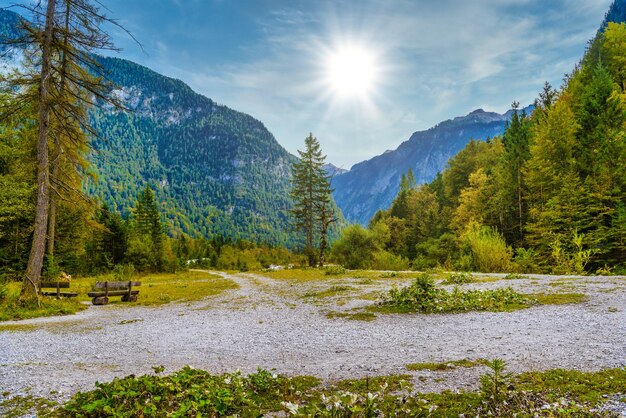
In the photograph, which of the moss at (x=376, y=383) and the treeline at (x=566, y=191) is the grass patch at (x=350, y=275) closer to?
the treeline at (x=566, y=191)

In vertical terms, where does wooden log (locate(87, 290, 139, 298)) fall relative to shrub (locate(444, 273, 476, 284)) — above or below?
below

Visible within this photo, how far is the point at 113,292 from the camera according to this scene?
1638 centimetres

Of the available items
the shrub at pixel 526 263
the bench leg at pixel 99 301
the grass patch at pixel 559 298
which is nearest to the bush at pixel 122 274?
the bench leg at pixel 99 301

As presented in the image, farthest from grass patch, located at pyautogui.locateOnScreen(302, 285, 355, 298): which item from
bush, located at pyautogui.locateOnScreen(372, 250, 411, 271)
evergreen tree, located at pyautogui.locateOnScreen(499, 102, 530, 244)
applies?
evergreen tree, located at pyautogui.locateOnScreen(499, 102, 530, 244)

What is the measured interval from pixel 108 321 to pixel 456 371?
11.5 metres

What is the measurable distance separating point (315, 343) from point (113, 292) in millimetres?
13471

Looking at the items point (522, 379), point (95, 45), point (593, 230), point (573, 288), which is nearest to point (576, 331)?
point (522, 379)

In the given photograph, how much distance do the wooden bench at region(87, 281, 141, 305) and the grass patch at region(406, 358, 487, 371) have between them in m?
15.6

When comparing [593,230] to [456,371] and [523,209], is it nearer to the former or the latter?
[523,209]

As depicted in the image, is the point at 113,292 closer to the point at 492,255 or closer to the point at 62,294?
the point at 62,294

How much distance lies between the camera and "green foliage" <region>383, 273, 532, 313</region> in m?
10.3

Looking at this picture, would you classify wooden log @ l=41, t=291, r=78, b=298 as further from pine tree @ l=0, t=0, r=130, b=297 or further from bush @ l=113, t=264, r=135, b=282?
bush @ l=113, t=264, r=135, b=282

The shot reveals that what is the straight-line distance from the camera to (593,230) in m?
23.8

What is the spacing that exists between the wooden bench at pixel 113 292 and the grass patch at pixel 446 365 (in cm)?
1560
